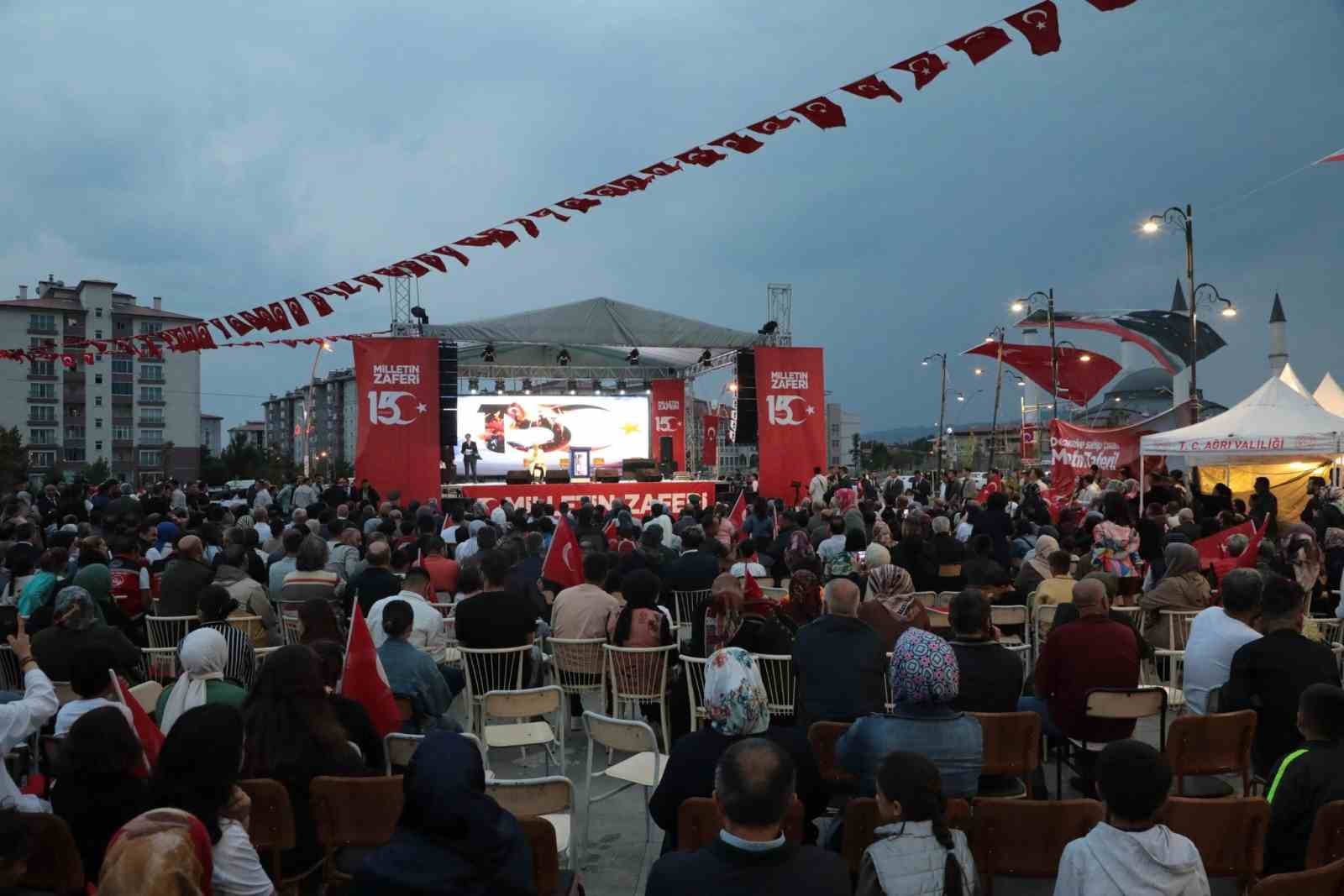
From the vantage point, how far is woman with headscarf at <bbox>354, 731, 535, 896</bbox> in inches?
83.3

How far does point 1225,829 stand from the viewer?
2.77 metres

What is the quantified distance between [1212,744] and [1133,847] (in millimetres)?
1755

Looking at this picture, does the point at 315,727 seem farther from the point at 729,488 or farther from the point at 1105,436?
the point at 729,488

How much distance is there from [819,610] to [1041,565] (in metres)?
2.63

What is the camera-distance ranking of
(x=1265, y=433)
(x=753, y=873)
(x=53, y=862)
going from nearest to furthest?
(x=753, y=873) → (x=53, y=862) → (x=1265, y=433)

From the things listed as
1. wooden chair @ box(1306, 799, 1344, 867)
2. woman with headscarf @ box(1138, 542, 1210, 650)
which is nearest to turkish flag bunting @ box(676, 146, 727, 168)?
woman with headscarf @ box(1138, 542, 1210, 650)

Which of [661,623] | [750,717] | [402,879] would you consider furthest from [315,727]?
[661,623]

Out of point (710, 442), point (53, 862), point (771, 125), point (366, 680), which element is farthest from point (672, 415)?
point (53, 862)

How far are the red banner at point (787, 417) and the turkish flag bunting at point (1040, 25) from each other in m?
12.2

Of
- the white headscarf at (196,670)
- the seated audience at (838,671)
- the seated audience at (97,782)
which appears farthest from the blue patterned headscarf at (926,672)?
the white headscarf at (196,670)

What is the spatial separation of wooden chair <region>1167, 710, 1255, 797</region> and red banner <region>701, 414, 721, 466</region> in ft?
78.5

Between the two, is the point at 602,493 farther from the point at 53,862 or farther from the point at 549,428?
the point at 53,862

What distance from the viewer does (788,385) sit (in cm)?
1866

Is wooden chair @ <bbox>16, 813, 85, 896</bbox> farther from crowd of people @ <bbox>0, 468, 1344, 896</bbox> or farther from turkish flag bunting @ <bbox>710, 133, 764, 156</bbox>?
turkish flag bunting @ <bbox>710, 133, 764, 156</bbox>
